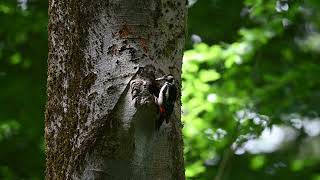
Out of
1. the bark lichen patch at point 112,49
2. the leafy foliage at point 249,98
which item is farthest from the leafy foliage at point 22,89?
the bark lichen patch at point 112,49

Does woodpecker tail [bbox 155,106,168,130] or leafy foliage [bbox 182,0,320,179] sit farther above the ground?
leafy foliage [bbox 182,0,320,179]

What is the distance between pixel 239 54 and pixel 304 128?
54.0 inches

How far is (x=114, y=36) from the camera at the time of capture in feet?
4.78

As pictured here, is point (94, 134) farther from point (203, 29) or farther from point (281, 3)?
point (203, 29)

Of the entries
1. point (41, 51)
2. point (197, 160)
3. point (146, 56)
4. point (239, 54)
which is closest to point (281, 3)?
point (239, 54)

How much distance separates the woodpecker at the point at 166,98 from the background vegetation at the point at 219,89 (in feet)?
7.23

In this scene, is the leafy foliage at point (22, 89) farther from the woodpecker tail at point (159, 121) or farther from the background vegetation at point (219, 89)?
the woodpecker tail at point (159, 121)

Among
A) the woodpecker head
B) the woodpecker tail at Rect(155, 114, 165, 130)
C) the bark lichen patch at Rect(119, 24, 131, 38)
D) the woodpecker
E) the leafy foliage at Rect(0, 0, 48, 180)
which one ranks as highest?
the leafy foliage at Rect(0, 0, 48, 180)

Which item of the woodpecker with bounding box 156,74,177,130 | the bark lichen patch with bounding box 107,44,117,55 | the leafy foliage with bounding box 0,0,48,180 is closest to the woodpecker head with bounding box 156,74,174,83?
the woodpecker with bounding box 156,74,177,130

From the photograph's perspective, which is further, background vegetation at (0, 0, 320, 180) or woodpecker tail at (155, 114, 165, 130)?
background vegetation at (0, 0, 320, 180)

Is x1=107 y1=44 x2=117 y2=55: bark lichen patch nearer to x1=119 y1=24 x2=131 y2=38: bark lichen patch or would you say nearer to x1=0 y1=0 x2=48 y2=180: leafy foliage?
x1=119 y1=24 x2=131 y2=38: bark lichen patch

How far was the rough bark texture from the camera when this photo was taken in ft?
4.61

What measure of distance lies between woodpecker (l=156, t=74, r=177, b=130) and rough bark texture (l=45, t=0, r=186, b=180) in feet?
0.06

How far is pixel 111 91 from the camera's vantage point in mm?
1428
